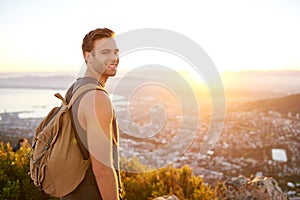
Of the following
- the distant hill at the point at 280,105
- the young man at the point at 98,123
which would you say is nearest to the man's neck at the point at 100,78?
the young man at the point at 98,123

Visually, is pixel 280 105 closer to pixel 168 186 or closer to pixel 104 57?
pixel 168 186

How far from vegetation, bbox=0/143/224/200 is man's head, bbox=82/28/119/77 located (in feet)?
7.58

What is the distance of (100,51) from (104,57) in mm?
43

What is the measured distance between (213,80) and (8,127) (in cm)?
1888

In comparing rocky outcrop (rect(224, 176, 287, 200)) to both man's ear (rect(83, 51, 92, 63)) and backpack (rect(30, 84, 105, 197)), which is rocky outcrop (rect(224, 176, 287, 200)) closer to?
backpack (rect(30, 84, 105, 197))

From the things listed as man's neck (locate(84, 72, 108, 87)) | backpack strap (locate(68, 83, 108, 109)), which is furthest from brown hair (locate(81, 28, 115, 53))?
backpack strap (locate(68, 83, 108, 109))

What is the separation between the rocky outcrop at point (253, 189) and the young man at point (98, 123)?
2.26 m

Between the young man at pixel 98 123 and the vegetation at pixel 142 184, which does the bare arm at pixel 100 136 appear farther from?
the vegetation at pixel 142 184

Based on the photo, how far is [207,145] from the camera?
25.1 m

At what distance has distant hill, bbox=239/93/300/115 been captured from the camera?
4157 cm

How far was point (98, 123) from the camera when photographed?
68.9 inches

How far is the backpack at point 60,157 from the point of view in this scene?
1844mm

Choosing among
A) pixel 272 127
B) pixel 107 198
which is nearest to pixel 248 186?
pixel 107 198

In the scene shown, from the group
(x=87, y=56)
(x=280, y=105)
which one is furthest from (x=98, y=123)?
(x=280, y=105)
